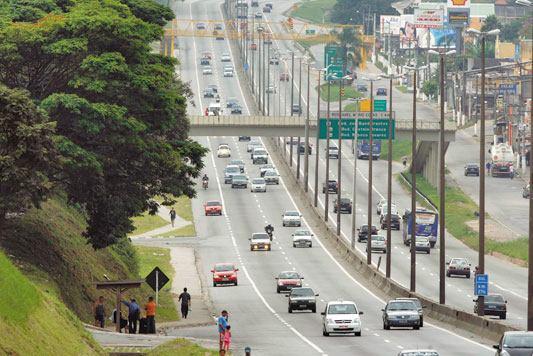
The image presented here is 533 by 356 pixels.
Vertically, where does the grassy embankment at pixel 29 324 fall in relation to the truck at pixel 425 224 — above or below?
above

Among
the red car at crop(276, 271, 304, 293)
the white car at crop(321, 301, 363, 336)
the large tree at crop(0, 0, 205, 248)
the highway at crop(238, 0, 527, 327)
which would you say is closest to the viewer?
the white car at crop(321, 301, 363, 336)

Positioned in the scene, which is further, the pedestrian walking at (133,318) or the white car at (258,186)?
the white car at (258,186)

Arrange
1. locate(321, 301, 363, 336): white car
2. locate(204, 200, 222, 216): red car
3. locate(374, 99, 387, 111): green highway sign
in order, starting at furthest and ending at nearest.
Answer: locate(374, 99, 387, 111): green highway sign, locate(204, 200, 222, 216): red car, locate(321, 301, 363, 336): white car

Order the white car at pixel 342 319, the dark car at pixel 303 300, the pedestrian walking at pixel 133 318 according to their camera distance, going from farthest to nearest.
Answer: the dark car at pixel 303 300, the white car at pixel 342 319, the pedestrian walking at pixel 133 318

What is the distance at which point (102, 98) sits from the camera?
77.1 m

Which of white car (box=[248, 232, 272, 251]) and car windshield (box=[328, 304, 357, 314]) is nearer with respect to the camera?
car windshield (box=[328, 304, 357, 314])

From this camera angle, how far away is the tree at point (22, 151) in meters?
60.1

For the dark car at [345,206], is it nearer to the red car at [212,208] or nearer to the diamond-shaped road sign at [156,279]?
the red car at [212,208]

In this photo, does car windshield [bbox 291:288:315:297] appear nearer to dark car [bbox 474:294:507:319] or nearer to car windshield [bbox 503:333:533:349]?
dark car [bbox 474:294:507:319]

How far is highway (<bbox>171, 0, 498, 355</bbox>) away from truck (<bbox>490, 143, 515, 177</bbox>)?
82.6 feet

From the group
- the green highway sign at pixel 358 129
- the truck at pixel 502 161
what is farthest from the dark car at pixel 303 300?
the truck at pixel 502 161

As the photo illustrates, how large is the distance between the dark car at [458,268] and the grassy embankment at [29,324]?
7633 cm

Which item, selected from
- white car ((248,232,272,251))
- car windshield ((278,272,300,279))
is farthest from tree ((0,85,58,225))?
white car ((248,232,272,251))

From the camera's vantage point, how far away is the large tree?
7506 cm
